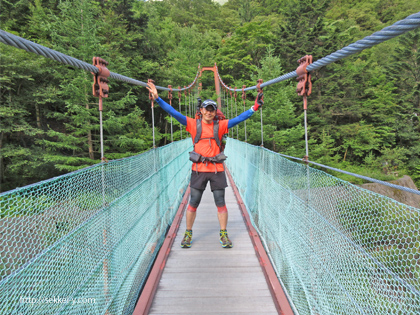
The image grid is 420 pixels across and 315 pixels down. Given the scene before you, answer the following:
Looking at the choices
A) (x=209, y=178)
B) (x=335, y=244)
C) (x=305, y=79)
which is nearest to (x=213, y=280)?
(x=209, y=178)

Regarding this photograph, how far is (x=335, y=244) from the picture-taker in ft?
3.38

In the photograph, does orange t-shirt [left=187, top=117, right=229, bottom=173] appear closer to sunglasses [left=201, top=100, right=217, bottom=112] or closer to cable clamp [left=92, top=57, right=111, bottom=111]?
sunglasses [left=201, top=100, right=217, bottom=112]

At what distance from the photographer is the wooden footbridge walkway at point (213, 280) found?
1.43 meters

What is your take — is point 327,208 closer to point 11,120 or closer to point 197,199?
point 197,199

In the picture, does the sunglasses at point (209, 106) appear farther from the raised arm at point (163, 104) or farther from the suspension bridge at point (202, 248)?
the suspension bridge at point (202, 248)

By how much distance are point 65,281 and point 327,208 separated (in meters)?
1.10

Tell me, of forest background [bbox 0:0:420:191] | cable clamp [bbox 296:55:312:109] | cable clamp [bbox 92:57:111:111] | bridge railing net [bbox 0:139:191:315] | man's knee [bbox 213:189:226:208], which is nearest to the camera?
bridge railing net [bbox 0:139:191:315]

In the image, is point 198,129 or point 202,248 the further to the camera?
point 202,248

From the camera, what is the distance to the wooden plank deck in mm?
1437

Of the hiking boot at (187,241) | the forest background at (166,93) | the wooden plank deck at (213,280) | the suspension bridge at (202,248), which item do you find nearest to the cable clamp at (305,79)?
the suspension bridge at (202,248)

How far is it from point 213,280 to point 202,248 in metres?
0.46

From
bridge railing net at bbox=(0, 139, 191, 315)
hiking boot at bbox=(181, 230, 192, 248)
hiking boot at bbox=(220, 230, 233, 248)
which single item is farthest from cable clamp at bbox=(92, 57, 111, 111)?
hiking boot at bbox=(220, 230, 233, 248)

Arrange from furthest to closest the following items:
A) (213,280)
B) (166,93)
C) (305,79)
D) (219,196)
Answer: (166,93) < (219,196) < (213,280) < (305,79)

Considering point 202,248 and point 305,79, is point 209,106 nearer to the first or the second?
point 305,79
